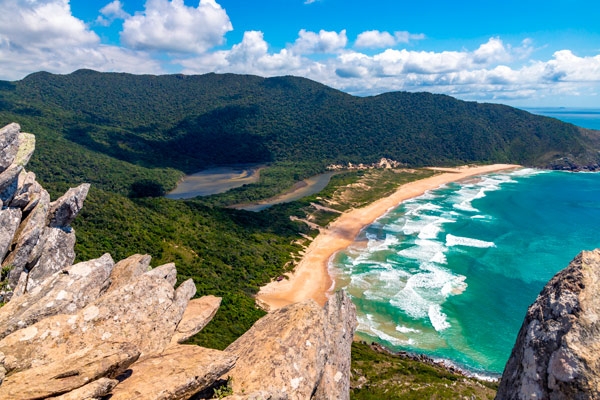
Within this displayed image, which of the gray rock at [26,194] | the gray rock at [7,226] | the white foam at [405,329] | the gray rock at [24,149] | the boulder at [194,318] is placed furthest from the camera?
the white foam at [405,329]

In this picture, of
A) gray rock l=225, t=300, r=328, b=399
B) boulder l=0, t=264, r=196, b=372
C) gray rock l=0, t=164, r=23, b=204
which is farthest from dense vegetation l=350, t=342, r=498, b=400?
gray rock l=0, t=164, r=23, b=204

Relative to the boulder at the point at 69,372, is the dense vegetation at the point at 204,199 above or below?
below

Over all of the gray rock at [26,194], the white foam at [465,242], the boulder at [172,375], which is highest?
the gray rock at [26,194]

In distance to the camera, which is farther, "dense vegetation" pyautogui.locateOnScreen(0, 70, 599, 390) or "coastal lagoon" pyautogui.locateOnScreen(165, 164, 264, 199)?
"coastal lagoon" pyautogui.locateOnScreen(165, 164, 264, 199)

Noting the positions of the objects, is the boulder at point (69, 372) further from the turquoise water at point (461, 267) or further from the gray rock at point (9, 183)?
the turquoise water at point (461, 267)

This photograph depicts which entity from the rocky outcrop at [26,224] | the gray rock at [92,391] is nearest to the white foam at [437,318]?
the rocky outcrop at [26,224]

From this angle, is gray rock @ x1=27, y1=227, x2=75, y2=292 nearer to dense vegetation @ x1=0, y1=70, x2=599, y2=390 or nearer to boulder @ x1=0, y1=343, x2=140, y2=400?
boulder @ x1=0, y1=343, x2=140, y2=400

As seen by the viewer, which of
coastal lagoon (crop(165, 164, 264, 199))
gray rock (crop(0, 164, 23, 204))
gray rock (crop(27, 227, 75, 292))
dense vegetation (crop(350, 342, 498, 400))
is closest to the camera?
gray rock (crop(0, 164, 23, 204))

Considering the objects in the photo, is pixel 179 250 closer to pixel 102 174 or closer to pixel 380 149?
pixel 102 174
